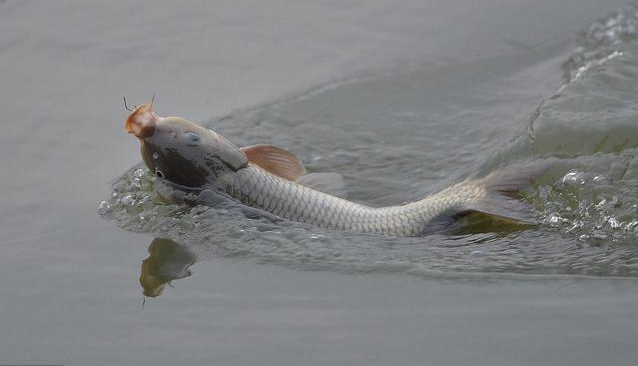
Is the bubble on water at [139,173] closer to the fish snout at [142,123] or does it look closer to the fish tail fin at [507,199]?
the fish snout at [142,123]

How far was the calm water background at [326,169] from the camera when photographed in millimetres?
5055

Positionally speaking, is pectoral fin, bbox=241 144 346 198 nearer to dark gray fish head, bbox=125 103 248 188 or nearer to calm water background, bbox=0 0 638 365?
dark gray fish head, bbox=125 103 248 188

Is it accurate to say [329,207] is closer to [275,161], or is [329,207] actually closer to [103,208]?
[275,161]

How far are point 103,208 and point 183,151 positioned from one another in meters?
0.91

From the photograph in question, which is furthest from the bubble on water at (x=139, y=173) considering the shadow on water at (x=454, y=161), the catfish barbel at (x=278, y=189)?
the catfish barbel at (x=278, y=189)

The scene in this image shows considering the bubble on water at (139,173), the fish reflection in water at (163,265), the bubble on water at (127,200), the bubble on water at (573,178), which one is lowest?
the fish reflection in water at (163,265)

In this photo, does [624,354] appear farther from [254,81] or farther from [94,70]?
[94,70]

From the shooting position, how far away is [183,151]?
19.6 feet

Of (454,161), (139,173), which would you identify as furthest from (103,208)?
(454,161)

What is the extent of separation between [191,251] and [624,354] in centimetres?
242

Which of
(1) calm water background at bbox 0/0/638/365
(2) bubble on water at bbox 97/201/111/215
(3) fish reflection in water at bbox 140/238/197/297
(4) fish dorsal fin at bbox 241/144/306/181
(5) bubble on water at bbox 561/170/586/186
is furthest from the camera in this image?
(2) bubble on water at bbox 97/201/111/215

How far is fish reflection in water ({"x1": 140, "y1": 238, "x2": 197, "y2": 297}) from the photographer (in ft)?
18.6

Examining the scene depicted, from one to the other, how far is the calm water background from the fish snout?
0.51 metres

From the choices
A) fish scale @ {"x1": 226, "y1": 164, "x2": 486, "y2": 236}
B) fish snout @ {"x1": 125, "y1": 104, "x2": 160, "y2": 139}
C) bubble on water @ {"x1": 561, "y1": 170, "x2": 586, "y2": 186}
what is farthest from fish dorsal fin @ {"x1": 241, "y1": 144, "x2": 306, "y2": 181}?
bubble on water @ {"x1": 561, "y1": 170, "x2": 586, "y2": 186}
